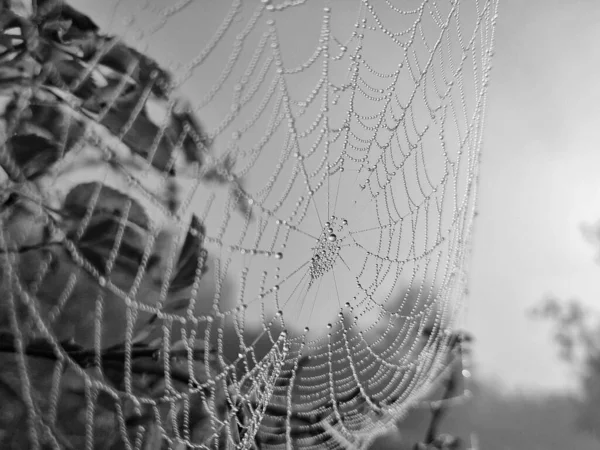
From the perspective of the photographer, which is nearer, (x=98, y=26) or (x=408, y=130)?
(x=98, y=26)

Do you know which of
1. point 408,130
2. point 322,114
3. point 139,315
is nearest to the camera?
point 139,315

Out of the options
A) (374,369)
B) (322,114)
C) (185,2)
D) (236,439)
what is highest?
(322,114)

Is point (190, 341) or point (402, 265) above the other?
point (402, 265)

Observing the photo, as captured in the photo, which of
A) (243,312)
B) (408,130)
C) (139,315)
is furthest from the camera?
(408,130)

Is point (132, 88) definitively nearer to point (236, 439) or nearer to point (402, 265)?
point (236, 439)

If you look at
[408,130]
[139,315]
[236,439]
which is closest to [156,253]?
[139,315]

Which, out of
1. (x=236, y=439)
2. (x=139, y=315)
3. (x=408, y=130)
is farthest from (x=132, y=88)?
(x=408, y=130)

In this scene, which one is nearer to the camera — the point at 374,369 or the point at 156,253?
the point at 156,253

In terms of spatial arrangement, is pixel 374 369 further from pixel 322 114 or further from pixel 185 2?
pixel 185 2

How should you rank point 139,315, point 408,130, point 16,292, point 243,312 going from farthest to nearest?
point 408,130 < point 243,312 < point 139,315 < point 16,292
